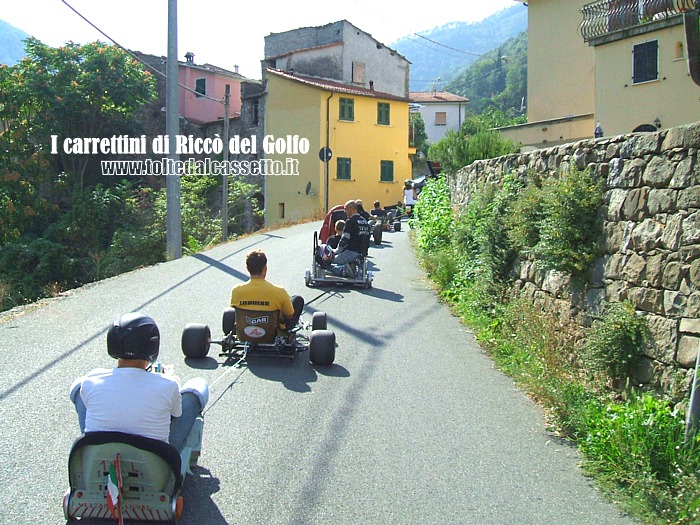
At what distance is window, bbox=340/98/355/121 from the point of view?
138 feet

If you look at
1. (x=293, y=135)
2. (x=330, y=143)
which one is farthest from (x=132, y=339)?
(x=293, y=135)

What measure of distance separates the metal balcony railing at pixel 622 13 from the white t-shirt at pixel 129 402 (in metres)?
19.3

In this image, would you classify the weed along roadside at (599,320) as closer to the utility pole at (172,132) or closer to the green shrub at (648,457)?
the green shrub at (648,457)

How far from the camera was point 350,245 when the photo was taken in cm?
1395

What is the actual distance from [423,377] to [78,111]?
32.7 metres

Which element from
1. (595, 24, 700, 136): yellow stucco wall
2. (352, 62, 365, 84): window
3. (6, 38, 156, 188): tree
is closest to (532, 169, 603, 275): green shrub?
(595, 24, 700, 136): yellow stucco wall

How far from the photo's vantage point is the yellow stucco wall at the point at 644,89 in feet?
68.8

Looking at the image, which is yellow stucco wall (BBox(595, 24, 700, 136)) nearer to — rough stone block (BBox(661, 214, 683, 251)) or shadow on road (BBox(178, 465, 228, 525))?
rough stone block (BBox(661, 214, 683, 251))

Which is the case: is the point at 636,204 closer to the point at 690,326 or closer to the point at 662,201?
the point at 662,201

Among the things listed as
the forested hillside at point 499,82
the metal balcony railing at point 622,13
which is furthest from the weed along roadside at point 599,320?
the forested hillside at point 499,82

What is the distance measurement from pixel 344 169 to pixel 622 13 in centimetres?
2107

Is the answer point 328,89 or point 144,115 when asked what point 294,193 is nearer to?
point 328,89

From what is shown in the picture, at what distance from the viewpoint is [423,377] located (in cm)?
812

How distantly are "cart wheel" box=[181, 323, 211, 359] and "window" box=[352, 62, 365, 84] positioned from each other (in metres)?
41.4
